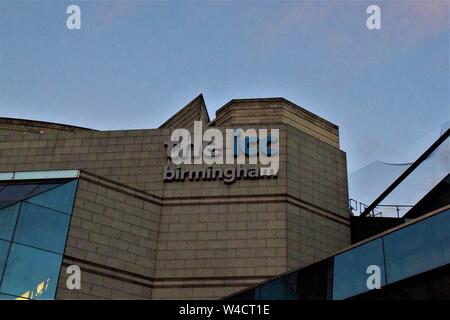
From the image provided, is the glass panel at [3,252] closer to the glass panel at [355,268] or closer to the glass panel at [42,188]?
the glass panel at [42,188]

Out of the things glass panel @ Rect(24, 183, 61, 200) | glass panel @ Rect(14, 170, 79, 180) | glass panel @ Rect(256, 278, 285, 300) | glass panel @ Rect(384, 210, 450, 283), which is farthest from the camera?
glass panel @ Rect(14, 170, 79, 180)

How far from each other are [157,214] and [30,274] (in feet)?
24.7

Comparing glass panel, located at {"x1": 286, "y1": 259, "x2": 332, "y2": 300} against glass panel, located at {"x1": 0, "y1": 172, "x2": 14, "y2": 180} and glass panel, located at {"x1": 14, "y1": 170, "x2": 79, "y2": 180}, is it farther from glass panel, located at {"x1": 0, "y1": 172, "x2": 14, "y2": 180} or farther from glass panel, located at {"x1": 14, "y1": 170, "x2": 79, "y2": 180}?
glass panel, located at {"x1": 0, "y1": 172, "x2": 14, "y2": 180}

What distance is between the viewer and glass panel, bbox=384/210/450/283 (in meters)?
14.0

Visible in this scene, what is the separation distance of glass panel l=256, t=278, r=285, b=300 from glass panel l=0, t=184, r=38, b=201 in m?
13.0

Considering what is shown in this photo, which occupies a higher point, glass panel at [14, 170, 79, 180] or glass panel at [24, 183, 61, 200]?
glass panel at [14, 170, 79, 180]

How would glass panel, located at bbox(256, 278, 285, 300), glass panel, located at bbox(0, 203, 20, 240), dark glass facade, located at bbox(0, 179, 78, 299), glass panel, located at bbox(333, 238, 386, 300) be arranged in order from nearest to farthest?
glass panel, located at bbox(333, 238, 386, 300) → glass panel, located at bbox(256, 278, 285, 300) → dark glass facade, located at bbox(0, 179, 78, 299) → glass panel, located at bbox(0, 203, 20, 240)

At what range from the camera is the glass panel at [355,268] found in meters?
15.5

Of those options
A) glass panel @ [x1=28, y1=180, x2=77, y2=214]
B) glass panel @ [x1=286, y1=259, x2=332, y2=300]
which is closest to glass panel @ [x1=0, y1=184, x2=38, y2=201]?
glass panel @ [x1=28, y1=180, x2=77, y2=214]

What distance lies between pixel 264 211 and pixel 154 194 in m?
5.74

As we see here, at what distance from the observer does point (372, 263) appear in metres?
15.5

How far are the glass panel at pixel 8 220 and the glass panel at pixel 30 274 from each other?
53cm

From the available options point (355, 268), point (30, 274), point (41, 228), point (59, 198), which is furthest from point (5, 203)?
point (355, 268)
